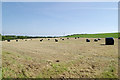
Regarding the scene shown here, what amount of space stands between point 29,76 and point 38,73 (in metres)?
0.57

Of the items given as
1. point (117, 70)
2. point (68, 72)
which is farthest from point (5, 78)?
point (117, 70)

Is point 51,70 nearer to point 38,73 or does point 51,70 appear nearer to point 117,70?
point 38,73

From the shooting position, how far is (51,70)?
6.88 meters

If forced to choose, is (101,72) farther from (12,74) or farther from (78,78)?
(12,74)

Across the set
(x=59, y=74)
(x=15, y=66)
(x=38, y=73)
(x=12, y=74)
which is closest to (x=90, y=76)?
(x=59, y=74)

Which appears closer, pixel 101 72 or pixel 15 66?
pixel 101 72

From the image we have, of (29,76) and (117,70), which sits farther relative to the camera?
(117,70)

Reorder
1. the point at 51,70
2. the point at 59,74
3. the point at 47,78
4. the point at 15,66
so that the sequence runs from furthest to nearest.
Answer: the point at 15,66, the point at 51,70, the point at 59,74, the point at 47,78

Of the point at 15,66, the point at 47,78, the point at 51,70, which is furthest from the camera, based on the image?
the point at 15,66

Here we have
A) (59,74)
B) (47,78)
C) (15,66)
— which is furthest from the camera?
(15,66)

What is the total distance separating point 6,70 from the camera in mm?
6973

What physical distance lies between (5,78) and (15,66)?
1.69 metres

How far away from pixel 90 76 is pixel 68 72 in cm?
125

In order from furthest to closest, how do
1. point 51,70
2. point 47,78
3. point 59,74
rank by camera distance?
point 51,70 → point 59,74 → point 47,78
